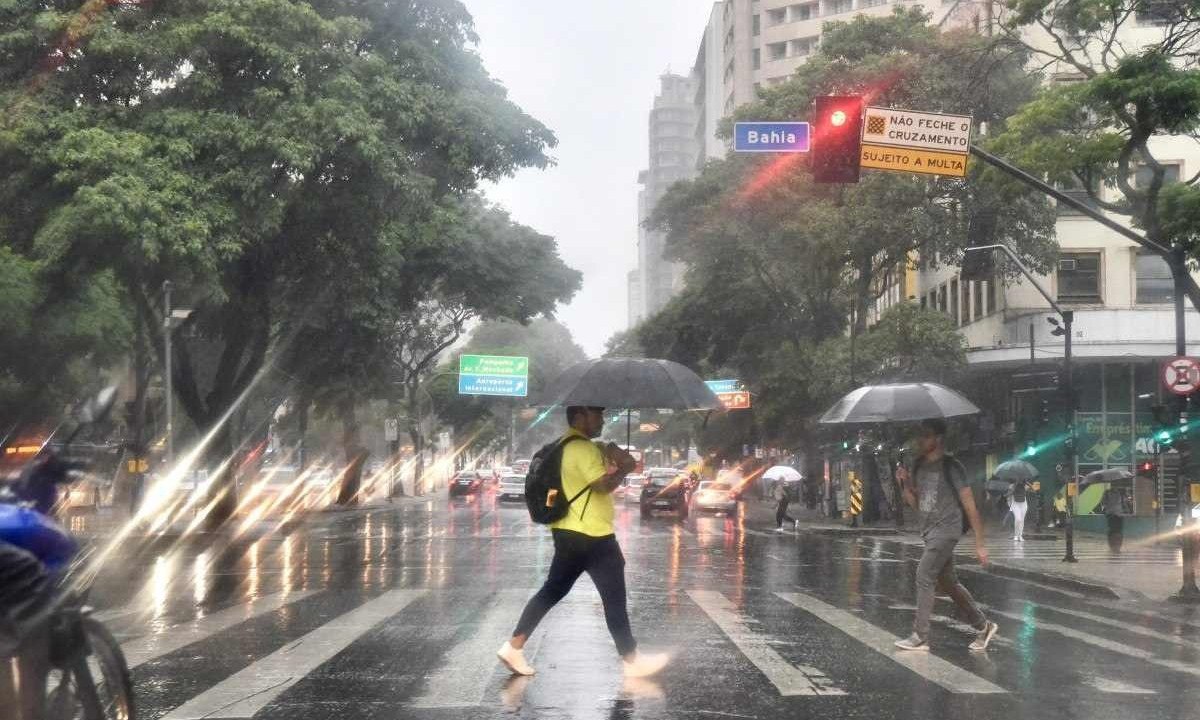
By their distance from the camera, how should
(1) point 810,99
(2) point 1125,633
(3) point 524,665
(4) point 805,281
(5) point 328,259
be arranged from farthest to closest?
(4) point 805,281 → (1) point 810,99 → (5) point 328,259 → (2) point 1125,633 → (3) point 524,665

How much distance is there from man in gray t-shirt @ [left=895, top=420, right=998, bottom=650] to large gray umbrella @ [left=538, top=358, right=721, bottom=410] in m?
1.91

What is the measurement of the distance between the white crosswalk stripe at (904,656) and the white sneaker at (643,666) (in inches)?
68.2

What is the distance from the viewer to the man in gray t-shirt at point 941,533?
38.9 ft

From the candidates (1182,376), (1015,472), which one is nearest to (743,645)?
(1182,376)

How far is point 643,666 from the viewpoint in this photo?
10305 millimetres

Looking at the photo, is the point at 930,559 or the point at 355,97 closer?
the point at 930,559

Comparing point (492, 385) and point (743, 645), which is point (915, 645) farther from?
point (492, 385)

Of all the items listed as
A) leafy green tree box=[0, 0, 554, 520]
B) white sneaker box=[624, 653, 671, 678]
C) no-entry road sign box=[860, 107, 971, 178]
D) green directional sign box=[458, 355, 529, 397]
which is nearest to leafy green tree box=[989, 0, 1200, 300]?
no-entry road sign box=[860, 107, 971, 178]

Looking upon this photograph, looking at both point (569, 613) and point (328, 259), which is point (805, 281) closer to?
point (328, 259)

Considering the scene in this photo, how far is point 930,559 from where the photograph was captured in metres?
12.0

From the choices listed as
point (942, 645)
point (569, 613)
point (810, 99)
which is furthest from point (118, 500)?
point (942, 645)

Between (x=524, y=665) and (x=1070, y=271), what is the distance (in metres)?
38.3

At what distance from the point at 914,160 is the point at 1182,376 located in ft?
14.3

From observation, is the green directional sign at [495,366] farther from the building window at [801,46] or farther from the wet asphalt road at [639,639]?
the wet asphalt road at [639,639]
